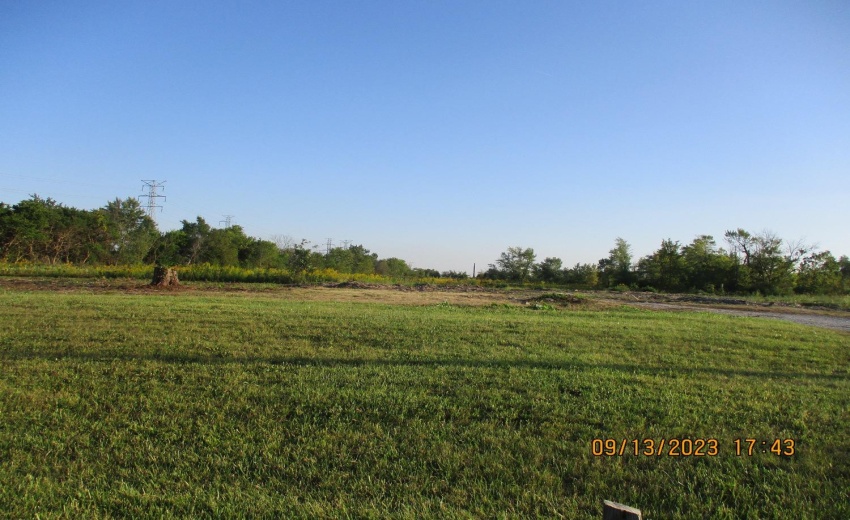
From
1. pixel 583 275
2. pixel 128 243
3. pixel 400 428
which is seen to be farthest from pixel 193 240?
pixel 400 428

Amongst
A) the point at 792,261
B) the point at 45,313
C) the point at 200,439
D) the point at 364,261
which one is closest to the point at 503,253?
the point at 364,261

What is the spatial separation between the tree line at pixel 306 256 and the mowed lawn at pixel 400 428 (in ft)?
95.7

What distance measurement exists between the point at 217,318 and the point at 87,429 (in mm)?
5979

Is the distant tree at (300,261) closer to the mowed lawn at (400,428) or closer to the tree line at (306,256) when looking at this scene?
the tree line at (306,256)

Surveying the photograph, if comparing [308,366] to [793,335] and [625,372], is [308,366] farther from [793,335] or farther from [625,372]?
[793,335]

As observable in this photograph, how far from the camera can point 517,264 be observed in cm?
5347

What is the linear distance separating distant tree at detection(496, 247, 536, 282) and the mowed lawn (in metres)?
46.1

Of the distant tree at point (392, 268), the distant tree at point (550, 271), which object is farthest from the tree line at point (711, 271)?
the distant tree at point (392, 268)

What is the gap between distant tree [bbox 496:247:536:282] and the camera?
52.7 m

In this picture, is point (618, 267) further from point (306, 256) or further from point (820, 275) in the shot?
point (306, 256)

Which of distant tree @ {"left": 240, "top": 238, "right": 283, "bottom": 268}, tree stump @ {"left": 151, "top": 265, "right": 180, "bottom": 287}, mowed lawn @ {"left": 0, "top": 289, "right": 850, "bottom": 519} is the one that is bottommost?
mowed lawn @ {"left": 0, "top": 289, "right": 850, "bottom": 519}

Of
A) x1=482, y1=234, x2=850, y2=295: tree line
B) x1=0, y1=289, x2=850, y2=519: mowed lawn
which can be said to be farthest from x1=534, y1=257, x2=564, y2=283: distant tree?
x1=0, y1=289, x2=850, y2=519: mowed lawn
